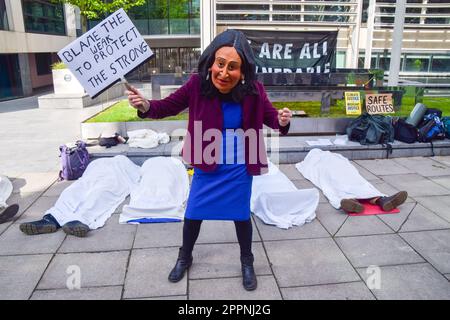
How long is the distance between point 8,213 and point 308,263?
364 cm

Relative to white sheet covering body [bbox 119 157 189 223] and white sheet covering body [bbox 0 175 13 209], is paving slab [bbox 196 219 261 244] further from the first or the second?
white sheet covering body [bbox 0 175 13 209]

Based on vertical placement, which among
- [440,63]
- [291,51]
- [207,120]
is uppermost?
→ [291,51]

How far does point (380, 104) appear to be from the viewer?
321 inches

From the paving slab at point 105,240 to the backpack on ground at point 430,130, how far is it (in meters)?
6.03

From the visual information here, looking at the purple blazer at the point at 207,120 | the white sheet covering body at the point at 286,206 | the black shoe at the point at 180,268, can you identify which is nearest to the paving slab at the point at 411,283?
the white sheet covering body at the point at 286,206

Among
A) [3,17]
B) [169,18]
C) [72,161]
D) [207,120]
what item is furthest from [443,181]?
[169,18]

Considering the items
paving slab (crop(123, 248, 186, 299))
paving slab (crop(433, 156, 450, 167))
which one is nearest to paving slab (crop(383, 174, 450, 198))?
paving slab (crop(433, 156, 450, 167))

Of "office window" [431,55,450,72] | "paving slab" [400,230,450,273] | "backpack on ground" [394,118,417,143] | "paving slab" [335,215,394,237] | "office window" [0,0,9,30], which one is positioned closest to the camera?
"paving slab" [400,230,450,273]

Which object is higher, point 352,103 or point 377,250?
point 352,103

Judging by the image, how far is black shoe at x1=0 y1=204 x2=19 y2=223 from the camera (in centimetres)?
433

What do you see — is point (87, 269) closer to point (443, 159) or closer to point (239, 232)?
point (239, 232)

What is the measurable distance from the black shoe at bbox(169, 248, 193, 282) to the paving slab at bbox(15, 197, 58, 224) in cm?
232

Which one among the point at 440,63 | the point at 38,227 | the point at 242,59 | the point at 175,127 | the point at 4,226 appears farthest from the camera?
the point at 440,63

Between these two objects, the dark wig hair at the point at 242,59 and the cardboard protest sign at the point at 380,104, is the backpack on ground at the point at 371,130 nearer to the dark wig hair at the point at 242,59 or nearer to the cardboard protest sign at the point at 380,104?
the cardboard protest sign at the point at 380,104
